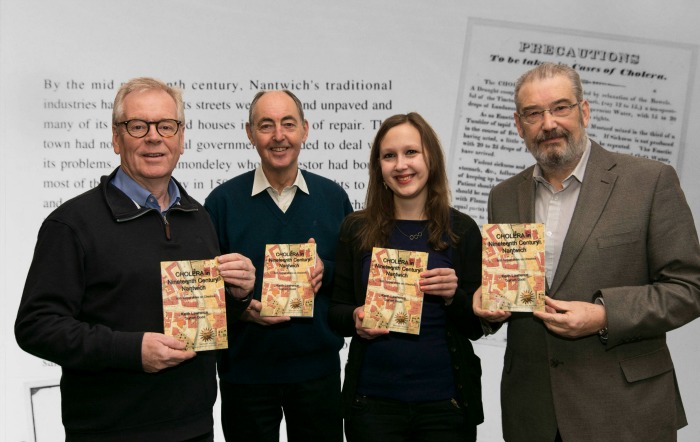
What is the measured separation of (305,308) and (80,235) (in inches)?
36.8

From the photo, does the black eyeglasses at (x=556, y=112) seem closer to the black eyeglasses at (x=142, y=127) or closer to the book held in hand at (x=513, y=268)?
the book held in hand at (x=513, y=268)

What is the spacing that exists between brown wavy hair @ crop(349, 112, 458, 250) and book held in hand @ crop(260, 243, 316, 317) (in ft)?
0.79

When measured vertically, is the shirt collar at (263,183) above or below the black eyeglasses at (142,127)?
below

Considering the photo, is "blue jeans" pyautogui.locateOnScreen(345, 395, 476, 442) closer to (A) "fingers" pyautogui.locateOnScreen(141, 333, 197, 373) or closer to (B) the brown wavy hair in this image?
(B) the brown wavy hair

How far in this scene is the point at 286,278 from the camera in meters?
2.57

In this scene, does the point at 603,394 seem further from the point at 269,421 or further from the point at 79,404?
the point at 79,404

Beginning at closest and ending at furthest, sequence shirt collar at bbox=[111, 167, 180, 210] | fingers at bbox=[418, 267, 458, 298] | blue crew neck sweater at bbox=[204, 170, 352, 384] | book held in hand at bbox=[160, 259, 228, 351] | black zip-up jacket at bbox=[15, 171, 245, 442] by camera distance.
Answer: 1. black zip-up jacket at bbox=[15, 171, 245, 442]
2. book held in hand at bbox=[160, 259, 228, 351]
3. shirt collar at bbox=[111, 167, 180, 210]
4. fingers at bbox=[418, 267, 458, 298]
5. blue crew neck sweater at bbox=[204, 170, 352, 384]

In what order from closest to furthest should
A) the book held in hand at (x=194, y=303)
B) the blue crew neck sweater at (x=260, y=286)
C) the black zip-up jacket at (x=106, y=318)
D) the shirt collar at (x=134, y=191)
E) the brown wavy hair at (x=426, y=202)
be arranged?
the black zip-up jacket at (x=106, y=318) < the book held in hand at (x=194, y=303) < the shirt collar at (x=134, y=191) < the brown wavy hair at (x=426, y=202) < the blue crew neck sweater at (x=260, y=286)

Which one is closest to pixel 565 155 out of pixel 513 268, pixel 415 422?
Result: pixel 513 268

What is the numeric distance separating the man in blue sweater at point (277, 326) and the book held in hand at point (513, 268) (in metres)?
0.74

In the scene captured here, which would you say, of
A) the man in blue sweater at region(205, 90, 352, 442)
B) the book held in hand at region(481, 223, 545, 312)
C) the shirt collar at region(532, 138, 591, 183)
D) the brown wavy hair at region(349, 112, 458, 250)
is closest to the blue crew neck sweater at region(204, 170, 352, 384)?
the man in blue sweater at region(205, 90, 352, 442)

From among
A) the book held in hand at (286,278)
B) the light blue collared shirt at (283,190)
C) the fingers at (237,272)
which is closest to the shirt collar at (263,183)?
the light blue collared shirt at (283,190)

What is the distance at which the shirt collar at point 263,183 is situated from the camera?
286cm

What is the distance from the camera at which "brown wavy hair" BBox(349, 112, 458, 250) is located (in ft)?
8.00
